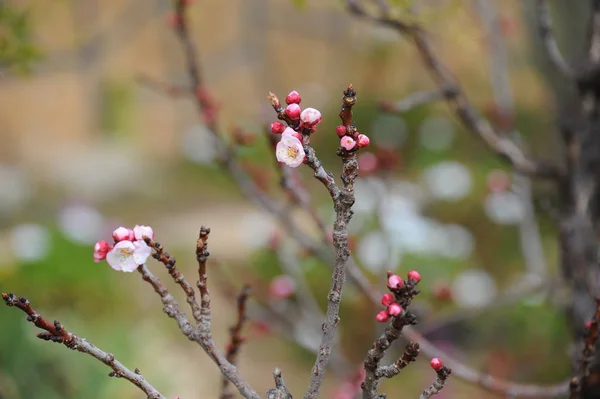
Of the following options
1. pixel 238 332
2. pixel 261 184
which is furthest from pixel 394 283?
pixel 261 184

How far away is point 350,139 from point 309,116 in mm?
42

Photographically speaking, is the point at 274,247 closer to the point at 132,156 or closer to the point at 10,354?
the point at 10,354

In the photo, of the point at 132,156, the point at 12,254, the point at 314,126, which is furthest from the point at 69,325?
the point at 132,156

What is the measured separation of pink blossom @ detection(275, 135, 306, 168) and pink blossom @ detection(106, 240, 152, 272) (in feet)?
0.58

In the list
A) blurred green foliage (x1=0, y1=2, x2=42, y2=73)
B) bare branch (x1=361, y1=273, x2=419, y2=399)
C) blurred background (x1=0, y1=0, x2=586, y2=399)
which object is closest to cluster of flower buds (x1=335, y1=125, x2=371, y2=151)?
bare branch (x1=361, y1=273, x2=419, y2=399)

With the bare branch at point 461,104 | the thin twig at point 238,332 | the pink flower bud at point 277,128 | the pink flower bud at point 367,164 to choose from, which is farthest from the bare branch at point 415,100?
the pink flower bud at point 277,128

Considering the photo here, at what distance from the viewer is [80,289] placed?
113 inches

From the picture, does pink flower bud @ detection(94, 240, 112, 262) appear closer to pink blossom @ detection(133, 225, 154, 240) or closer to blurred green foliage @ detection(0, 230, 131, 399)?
pink blossom @ detection(133, 225, 154, 240)

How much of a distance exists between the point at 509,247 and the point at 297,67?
2846 mm

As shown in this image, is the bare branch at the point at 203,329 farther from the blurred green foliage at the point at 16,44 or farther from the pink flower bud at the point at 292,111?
the blurred green foliage at the point at 16,44

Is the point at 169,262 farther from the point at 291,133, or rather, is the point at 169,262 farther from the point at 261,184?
the point at 261,184

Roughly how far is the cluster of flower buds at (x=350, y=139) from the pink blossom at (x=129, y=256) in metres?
0.22

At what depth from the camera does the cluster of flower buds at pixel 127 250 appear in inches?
25.1

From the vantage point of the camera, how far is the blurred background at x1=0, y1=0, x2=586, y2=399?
1.93 m
